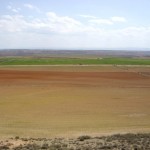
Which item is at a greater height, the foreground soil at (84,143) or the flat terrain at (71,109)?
the foreground soil at (84,143)

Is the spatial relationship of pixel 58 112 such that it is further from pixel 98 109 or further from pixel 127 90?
pixel 127 90

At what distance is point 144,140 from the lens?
1862 centimetres

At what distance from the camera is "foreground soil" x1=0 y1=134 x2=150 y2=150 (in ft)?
56.2

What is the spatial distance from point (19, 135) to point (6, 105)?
12.2 m

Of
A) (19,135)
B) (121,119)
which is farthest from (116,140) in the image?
(121,119)

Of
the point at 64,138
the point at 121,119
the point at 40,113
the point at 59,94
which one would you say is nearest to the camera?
the point at 64,138

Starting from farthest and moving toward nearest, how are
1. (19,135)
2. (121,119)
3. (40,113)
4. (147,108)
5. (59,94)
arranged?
(59,94) < (147,108) < (40,113) < (121,119) < (19,135)

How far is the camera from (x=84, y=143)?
59.9 ft

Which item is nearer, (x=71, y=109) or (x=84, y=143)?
(x=84, y=143)

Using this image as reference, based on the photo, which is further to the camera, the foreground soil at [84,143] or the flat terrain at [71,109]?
the flat terrain at [71,109]

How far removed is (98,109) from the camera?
31375 mm

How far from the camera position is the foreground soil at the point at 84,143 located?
17.1 metres

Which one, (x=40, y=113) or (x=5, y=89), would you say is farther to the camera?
(x=5, y=89)

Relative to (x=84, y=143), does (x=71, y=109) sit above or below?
below
